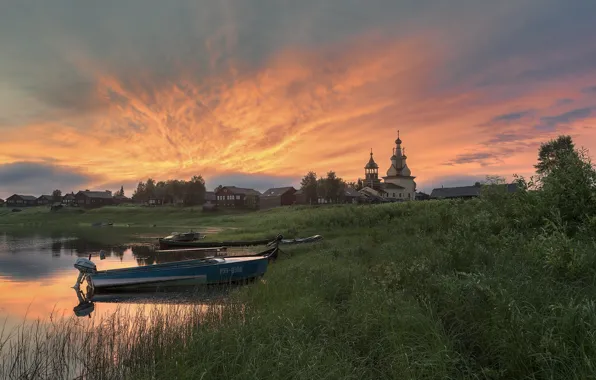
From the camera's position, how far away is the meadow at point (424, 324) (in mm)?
6395

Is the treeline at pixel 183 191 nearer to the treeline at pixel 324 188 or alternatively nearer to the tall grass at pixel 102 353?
the treeline at pixel 324 188

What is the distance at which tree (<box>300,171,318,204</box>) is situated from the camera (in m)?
118

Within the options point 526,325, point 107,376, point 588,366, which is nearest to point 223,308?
point 107,376

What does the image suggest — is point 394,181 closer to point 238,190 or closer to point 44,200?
point 238,190

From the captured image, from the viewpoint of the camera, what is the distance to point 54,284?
26.0 meters

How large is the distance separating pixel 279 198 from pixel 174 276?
10412cm

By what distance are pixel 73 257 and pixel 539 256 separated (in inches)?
1694

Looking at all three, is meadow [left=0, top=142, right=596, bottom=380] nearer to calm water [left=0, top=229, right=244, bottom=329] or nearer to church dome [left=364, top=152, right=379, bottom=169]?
calm water [left=0, top=229, right=244, bottom=329]

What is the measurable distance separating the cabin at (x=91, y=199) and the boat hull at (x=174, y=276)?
15582 centimetres

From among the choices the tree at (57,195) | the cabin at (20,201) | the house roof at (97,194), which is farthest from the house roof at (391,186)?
the cabin at (20,201)

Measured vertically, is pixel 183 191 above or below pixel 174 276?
above

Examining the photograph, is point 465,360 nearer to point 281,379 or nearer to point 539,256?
point 281,379

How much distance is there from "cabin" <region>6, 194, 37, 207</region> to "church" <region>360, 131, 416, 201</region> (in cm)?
16949

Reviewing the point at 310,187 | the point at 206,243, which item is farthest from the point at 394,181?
the point at 206,243
